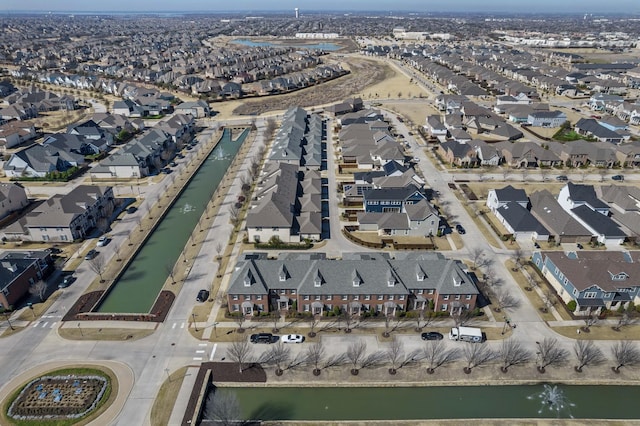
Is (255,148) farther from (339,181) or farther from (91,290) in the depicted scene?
(91,290)

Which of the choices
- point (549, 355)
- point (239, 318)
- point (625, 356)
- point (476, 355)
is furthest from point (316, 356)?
point (625, 356)

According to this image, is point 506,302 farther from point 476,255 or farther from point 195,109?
point 195,109

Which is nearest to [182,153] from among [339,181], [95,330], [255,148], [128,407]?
[255,148]

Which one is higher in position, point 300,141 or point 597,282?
point 300,141

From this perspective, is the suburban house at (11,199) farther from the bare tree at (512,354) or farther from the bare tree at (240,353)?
the bare tree at (512,354)

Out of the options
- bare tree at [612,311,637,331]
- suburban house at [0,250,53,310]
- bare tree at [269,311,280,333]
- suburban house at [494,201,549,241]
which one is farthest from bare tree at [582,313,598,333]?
suburban house at [0,250,53,310]
